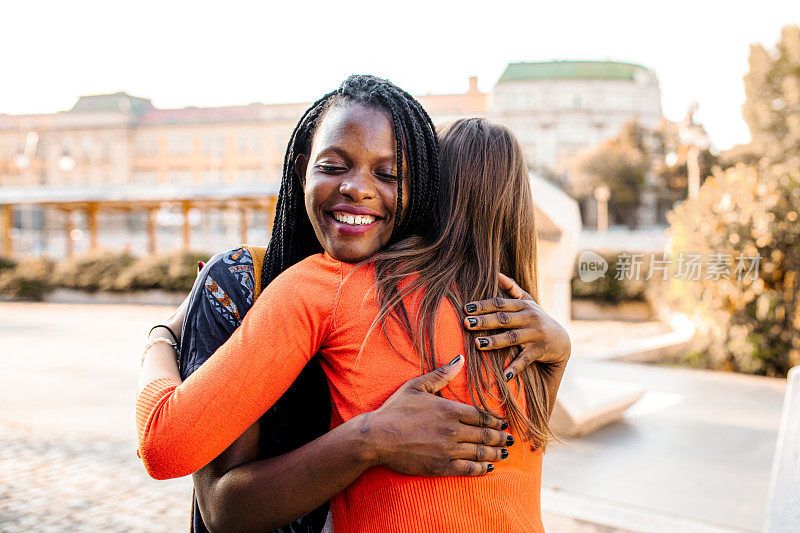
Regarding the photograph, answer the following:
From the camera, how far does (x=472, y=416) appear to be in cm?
117

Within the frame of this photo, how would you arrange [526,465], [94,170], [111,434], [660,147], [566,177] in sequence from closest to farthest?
1. [526,465]
2. [111,434]
3. [660,147]
4. [566,177]
5. [94,170]

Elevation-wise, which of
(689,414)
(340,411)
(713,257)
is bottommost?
(689,414)

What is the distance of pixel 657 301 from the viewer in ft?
41.3

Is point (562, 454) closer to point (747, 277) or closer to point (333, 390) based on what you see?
point (333, 390)

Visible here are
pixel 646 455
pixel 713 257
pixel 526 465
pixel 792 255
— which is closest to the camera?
pixel 526 465

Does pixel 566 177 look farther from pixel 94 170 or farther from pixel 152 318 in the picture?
pixel 94 170

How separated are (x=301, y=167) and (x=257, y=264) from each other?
23cm

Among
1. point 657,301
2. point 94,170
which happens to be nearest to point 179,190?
point 657,301

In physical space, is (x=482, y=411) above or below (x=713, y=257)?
above

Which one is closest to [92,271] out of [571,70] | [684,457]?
[684,457]

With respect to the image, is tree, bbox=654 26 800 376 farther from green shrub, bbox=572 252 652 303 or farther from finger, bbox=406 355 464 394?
finger, bbox=406 355 464 394

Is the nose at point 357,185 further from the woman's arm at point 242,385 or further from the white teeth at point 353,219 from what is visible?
the woman's arm at point 242,385

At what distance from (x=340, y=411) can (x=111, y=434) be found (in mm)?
4709

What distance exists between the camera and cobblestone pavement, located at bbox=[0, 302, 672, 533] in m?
3.69
